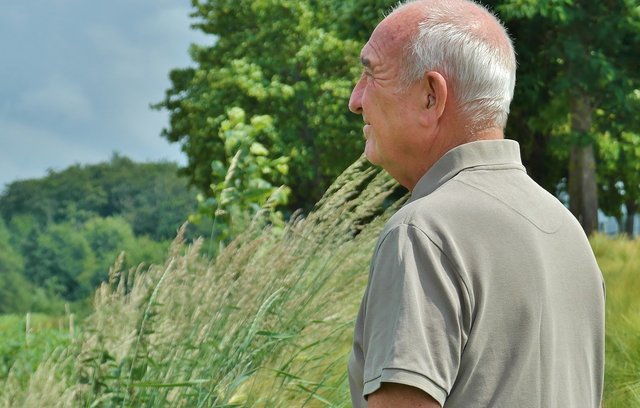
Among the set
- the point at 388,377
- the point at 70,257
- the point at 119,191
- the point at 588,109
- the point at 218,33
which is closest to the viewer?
the point at 388,377

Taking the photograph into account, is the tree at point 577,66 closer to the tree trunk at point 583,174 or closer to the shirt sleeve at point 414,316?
the tree trunk at point 583,174

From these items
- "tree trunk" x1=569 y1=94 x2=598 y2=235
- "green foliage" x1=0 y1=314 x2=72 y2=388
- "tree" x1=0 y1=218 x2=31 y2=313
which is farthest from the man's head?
"tree" x1=0 y1=218 x2=31 y2=313

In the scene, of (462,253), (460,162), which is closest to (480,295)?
(462,253)

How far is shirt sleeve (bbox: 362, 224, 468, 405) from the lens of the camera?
4.29 feet

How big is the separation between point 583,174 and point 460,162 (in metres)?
17.1

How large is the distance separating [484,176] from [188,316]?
2.06m

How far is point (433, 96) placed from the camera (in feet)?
4.94

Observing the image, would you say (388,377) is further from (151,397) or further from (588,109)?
(588,109)

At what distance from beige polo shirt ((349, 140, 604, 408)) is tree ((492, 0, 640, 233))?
13.9 m

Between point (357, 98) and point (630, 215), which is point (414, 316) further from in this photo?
point (630, 215)

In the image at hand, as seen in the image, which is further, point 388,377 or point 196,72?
point 196,72

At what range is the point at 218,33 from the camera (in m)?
29.9

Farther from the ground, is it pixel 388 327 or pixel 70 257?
pixel 388 327

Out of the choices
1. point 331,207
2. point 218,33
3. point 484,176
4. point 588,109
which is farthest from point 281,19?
point 484,176
